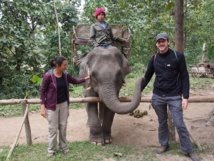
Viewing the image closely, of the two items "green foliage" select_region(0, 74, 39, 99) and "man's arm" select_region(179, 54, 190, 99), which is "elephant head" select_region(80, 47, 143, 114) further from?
"green foliage" select_region(0, 74, 39, 99)

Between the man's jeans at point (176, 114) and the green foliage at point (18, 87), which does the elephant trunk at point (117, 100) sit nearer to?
the man's jeans at point (176, 114)

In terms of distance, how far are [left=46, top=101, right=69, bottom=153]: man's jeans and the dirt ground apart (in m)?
1.37

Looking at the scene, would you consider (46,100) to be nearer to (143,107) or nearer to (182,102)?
(182,102)

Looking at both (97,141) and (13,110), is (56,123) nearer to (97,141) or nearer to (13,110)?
(97,141)

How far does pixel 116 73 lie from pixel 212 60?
14.8 meters

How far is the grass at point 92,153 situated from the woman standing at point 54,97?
10.8 inches

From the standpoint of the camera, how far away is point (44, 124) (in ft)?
22.9

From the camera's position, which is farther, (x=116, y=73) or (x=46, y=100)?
(x=116, y=73)

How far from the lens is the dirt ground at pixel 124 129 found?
552cm

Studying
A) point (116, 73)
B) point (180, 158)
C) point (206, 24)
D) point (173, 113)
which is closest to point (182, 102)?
point (173, 113)

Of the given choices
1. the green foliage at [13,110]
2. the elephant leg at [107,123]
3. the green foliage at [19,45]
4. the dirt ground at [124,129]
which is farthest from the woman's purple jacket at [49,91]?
the green foliage at [19,45]

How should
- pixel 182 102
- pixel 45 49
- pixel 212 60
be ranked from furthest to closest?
pixel 212 60 < pixel 45 49 < pixel 182 102

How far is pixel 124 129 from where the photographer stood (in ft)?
20.7

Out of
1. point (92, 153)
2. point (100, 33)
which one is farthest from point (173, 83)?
point (100, 33)
